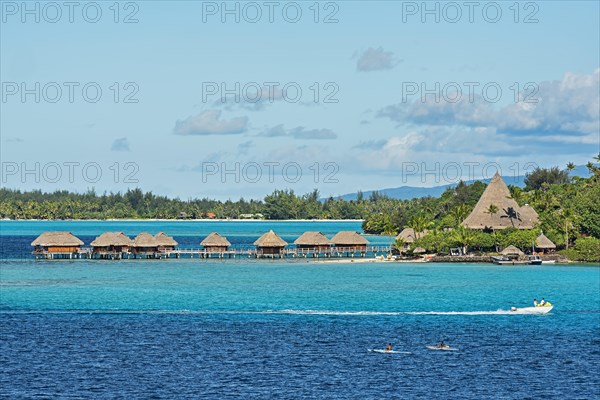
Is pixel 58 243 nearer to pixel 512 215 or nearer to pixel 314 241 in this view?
pixel 314 241

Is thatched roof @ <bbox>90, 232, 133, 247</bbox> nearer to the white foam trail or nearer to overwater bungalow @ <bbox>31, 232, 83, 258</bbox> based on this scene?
overwater bungalow @ <bbox>31, 232, 83, 258</bbox>

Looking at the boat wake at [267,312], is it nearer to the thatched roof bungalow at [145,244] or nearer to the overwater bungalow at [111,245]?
the overwater bungalow at [111,245]

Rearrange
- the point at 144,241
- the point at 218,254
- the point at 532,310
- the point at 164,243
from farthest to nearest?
the point at 218,254
the point at 164,243
the point at 144,241
the point at 532,310

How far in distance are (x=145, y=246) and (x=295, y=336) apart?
6317cm

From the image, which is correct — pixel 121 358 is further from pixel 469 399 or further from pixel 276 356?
pixel 469 399

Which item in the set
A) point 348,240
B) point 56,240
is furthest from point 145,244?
point 348,240

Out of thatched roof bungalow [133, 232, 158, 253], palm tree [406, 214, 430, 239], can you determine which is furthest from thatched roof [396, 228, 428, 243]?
thatched roof bungalow [133, 232, 158, 253]

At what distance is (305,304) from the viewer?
2451 inches

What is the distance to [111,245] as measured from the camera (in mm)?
→ 108438

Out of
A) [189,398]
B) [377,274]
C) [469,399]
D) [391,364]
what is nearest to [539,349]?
[391,364]

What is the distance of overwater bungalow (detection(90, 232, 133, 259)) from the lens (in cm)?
10812

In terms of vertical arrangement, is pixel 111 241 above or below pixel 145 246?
above

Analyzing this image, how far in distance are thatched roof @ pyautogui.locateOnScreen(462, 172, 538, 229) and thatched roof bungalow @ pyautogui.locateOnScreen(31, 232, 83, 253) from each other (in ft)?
137

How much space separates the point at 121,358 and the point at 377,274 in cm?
4698
